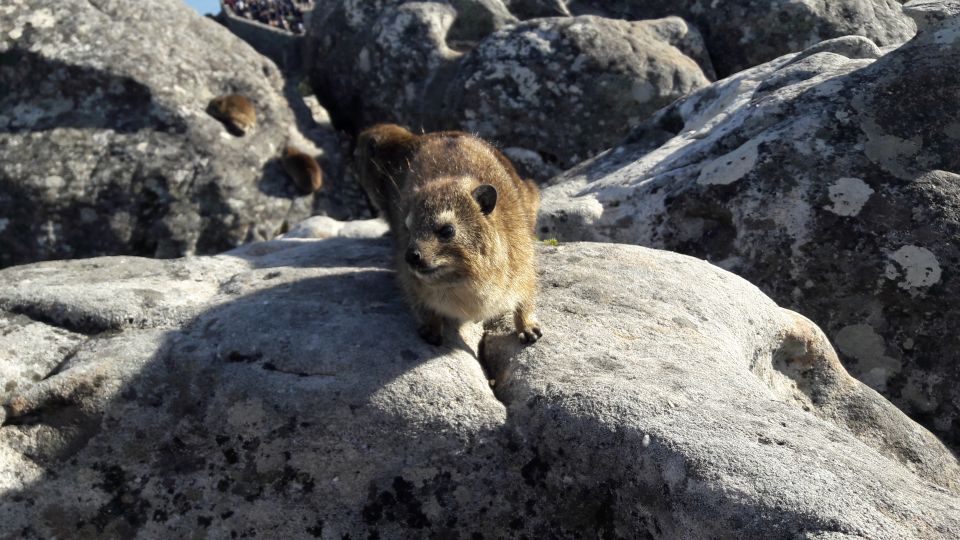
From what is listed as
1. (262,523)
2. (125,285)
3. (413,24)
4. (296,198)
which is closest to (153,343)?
(125,285)

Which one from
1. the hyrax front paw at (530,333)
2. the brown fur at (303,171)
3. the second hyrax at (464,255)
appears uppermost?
the second hyrax at (464,255)

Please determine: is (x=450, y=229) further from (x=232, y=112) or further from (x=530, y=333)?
(x=232, y=112)

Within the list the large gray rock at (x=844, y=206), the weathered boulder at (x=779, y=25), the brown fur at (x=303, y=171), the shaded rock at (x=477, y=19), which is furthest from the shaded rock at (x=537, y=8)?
the large gray rock at (x=844, y=206)

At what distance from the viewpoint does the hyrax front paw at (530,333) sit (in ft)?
14.1

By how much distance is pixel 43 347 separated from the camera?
158 inches

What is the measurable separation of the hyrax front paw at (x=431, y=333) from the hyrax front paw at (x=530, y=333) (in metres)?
0.45

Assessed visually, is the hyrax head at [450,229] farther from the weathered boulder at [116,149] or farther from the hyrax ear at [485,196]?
the weathered boulder at [116,149]

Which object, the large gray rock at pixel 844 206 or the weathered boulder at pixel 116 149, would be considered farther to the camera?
the weathered boulder at pixel 116 149

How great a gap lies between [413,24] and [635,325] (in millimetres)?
7998

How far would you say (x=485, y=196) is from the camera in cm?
467

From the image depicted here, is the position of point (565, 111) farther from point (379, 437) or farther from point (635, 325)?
point (379, 437)

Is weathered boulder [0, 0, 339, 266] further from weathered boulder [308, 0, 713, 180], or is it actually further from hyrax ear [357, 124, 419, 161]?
weathered boulder [308, 0, 713, 180]

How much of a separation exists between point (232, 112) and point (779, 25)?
7379mm

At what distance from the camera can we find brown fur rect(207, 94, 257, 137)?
10.1m
